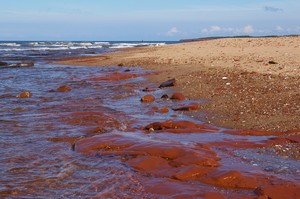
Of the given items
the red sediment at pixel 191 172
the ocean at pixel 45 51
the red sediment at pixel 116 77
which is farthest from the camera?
the ocean at pixel 45 51

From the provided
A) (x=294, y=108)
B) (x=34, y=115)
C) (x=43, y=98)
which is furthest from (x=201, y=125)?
(x=43, y=98)

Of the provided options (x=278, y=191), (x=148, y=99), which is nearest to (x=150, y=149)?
(x=278, y=191)

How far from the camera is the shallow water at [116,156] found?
206 inches

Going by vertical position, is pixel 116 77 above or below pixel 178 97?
below

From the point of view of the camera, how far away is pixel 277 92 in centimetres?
1117

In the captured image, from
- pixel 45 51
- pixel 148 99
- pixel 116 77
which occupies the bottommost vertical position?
pixel 45 51

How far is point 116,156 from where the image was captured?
21.8ft

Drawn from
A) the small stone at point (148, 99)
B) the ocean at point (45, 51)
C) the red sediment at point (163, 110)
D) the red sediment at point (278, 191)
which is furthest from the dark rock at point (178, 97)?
the ocean at point (45, 51)

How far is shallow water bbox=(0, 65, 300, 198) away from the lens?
5.22 m

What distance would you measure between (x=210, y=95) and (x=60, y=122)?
4791 mm

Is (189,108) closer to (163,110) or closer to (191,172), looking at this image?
(163,110)

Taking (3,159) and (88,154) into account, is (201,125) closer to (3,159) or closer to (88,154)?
(88,154)

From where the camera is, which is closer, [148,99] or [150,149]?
[150,149]

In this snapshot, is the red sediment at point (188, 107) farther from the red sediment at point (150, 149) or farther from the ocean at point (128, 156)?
the red sediment at point (150, 149)
